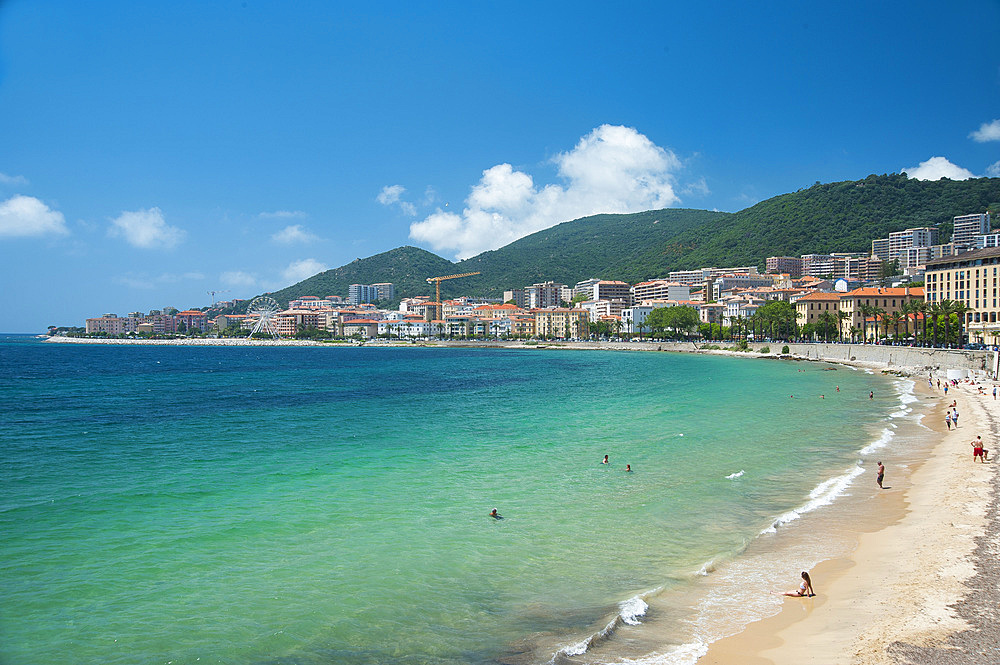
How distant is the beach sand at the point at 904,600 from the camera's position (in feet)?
24.4

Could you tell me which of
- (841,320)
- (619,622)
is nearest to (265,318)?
(841,320)

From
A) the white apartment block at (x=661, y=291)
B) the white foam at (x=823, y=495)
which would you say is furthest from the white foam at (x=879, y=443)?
the white apartment block at (x=661, y=291)

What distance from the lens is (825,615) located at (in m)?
8.63

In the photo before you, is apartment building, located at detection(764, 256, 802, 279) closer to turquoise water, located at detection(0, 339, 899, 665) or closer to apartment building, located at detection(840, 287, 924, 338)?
apartment building, located at detection(840, 287, 924, 338)

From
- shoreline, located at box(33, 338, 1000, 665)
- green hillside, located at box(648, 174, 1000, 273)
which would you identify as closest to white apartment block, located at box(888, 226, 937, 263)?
green hillside, located at box(648, 174, 1000, 273)

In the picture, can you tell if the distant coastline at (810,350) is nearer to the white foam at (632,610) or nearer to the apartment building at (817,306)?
the apartment building at (817,306)

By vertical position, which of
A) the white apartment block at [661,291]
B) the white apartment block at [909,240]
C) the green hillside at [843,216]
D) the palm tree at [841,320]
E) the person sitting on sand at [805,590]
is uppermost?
the green hillside at [843,216]

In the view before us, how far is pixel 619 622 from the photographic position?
8664 millimetres

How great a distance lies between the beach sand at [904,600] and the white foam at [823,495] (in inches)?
41.9

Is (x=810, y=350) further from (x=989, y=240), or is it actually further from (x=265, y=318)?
(x=265, y=318)

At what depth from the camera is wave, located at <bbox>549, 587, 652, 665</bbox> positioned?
7.83 meters

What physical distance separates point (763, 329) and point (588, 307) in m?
67.8

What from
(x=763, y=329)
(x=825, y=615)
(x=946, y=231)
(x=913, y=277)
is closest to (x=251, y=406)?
(x=825, y=615)

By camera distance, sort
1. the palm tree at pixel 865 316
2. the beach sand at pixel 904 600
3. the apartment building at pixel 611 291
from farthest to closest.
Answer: the apartment building at pixel 611 291
the palm tree at pixel 865 316
the beach sand at pixel 904 600
